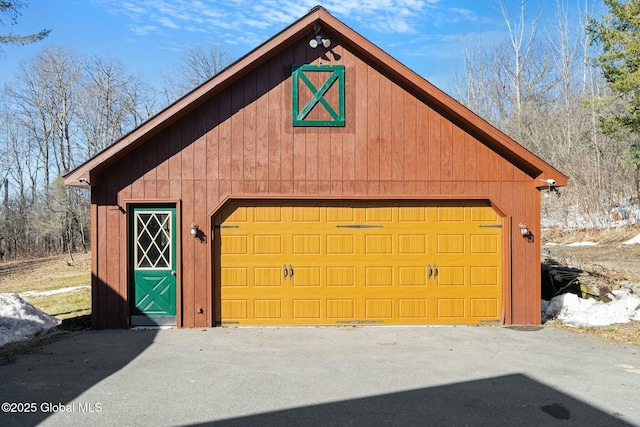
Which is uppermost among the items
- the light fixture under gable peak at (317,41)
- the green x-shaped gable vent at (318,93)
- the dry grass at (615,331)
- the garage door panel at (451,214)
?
the light fixture under gable peak at (317,41)

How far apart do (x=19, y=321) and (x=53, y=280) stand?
42.0ft

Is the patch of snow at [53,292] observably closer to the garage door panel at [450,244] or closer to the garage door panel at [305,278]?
the garage door panel at [305,278]

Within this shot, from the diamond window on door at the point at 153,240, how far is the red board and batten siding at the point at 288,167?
0.28 meters

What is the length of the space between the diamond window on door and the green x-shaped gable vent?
3130mm

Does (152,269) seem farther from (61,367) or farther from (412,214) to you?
(412,214)

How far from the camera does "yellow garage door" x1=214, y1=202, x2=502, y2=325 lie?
937 cm

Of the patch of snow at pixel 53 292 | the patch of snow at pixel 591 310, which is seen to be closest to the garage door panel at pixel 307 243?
the patch of snow at pixel 591 310

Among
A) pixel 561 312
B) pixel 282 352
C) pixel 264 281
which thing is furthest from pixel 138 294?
pixel 561 312

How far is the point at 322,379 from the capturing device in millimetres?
6215

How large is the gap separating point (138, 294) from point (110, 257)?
2.74ft

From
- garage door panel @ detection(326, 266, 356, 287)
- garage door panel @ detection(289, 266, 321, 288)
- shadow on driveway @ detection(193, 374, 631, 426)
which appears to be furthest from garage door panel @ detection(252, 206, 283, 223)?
shadow on driveway @ detection(193, 374, 631, 426)

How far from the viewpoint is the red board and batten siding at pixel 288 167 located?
359 inches

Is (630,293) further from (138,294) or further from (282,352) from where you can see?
(138,294)

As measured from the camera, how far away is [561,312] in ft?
32.8
